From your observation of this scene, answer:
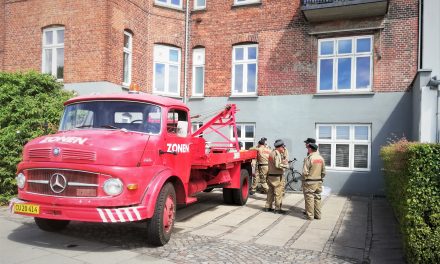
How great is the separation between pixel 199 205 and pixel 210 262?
4666mm

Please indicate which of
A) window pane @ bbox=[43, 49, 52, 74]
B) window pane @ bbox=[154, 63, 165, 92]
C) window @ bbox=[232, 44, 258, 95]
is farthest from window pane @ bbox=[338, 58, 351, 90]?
window pane @ bbox=[43, 49, 52, 74]

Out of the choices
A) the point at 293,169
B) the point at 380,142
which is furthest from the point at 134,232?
the point at 380,142

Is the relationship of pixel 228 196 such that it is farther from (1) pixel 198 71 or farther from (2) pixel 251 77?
(1) pixel 198 71

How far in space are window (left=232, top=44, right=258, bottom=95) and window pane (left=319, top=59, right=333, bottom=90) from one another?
255 centimetres

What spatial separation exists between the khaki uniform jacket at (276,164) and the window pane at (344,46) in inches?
255

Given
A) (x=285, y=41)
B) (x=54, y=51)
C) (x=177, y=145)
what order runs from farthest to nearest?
(x=285, y=41), (x=54, y=51), (x=177, y=145)

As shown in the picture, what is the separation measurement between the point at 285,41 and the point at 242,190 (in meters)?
6.87

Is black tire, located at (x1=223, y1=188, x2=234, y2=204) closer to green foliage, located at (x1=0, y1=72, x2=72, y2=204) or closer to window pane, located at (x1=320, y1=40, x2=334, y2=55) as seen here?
green foliage, located at (x1=0, y1=72, x2=72, y2=204)

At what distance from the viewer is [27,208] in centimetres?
598

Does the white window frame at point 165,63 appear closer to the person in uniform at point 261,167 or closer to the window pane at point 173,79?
the window pane at point 173,79

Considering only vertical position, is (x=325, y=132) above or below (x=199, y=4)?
below

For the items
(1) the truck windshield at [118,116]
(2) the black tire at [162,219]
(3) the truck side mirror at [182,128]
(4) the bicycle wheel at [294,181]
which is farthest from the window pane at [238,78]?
(2) the black tire at [162,219]

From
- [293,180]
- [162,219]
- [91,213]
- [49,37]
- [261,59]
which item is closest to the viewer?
[91,213]

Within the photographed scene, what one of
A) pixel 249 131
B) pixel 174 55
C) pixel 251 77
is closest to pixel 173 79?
pixel 174 55
